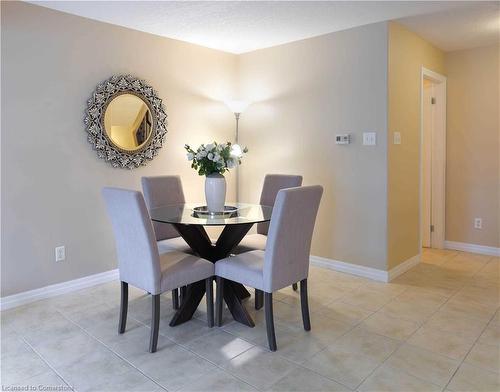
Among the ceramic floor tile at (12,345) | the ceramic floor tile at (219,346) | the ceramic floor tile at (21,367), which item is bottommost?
the ceramic floor tile at (219,346)

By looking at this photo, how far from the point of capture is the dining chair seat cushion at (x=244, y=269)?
7.89ft

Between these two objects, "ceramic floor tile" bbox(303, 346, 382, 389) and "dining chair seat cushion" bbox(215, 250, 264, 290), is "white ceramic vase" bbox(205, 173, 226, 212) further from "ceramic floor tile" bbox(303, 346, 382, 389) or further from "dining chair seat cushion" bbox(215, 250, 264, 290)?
"ceramic floor tile" bbox(303, 346, 382, 389)

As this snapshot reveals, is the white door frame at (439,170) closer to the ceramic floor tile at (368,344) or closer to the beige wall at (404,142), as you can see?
the beige wall at (404,142)

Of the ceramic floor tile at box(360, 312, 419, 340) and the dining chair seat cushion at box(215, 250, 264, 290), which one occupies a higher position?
the dining chair seat cushion at box(215, 250, 264, 290)

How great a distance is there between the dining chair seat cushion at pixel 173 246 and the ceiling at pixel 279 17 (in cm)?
183

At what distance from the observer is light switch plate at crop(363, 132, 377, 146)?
11.7 ft

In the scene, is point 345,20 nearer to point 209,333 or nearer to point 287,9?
point 287,9

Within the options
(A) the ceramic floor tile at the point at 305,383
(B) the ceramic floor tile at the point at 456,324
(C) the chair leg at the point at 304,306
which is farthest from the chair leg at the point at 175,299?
(B) the ceramic floor tile at the point at 456,324

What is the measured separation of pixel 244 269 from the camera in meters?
2.47

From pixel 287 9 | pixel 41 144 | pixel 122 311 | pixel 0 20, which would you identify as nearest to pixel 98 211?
pixel 41 144

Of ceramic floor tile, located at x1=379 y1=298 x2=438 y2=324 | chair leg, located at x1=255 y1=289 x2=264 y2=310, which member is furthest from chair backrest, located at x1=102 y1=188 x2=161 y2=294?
ceramic floor tile, located at x1=379 y1=298 x2=438 y2=324

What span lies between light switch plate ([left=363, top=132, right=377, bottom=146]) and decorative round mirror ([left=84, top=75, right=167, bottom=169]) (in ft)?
6.34

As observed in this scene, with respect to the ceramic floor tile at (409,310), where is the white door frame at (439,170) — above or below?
above

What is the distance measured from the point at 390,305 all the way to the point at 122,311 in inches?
76.8
